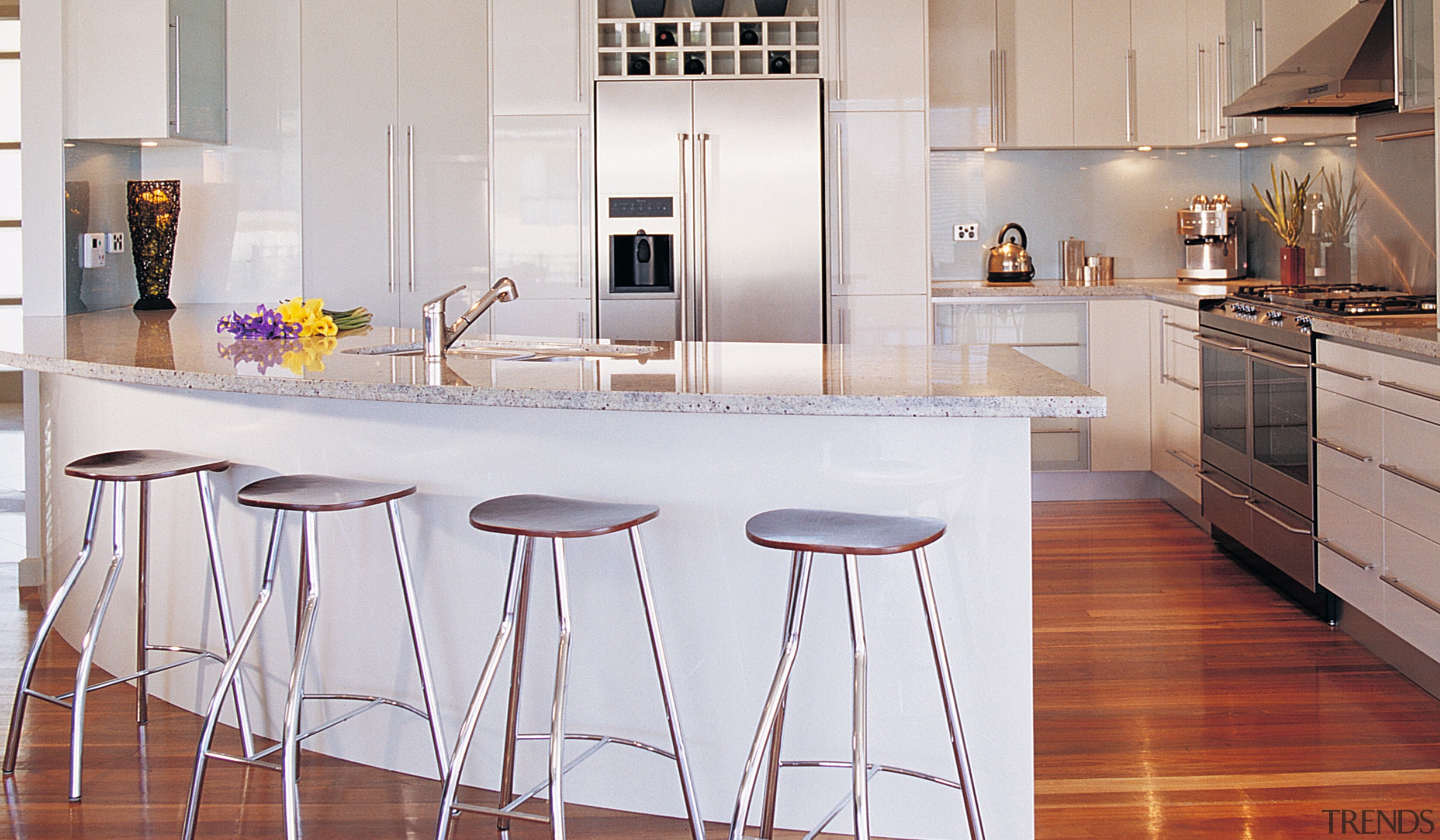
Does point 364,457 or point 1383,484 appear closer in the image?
point 364,457

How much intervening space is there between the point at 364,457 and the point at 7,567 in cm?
268

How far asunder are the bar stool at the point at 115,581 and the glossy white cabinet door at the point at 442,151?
2249 millimetres

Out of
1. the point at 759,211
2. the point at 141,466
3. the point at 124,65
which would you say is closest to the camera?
the point at 141,466

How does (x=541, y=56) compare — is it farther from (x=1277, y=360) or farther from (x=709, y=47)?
(x=1277, y=360)

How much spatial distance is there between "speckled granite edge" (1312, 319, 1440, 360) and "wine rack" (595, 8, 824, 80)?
2245 millimetres

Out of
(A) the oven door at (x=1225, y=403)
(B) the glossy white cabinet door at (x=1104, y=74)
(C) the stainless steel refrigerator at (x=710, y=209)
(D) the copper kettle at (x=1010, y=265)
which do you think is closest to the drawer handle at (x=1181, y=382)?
(A) the oven door at (x=1225, y=403)

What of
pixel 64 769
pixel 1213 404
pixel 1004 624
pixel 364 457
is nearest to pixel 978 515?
pixel 1004 624

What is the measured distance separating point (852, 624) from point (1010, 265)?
13.0 feet

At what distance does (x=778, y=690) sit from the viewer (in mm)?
1929

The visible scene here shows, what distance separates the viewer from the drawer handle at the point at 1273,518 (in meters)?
3.66

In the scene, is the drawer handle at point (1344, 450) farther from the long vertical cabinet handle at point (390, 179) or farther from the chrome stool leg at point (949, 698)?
the long vertical cabinet handle at point (390, 179)

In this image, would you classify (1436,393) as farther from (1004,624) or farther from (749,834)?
(749,834)

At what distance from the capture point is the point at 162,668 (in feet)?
8.96

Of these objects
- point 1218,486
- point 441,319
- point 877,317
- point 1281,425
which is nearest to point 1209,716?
point 1281,425
